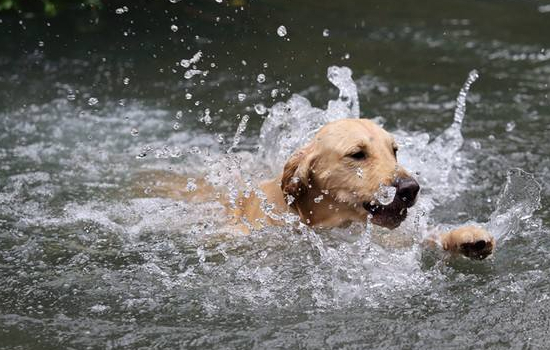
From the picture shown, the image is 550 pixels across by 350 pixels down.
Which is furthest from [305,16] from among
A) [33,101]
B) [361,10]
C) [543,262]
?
[543,262]

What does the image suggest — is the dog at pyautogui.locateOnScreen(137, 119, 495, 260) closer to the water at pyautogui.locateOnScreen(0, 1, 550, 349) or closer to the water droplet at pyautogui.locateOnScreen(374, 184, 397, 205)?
the water droplet at pyautogui.locateOnScreen(374, 184, 397, 205)

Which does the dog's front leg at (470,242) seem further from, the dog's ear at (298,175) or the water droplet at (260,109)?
the water droplet at (260,109)

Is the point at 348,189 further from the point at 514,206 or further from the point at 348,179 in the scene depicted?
the point at 514,206

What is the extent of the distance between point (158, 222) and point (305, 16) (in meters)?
5.48

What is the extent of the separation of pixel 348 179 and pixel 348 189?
57 millimetres

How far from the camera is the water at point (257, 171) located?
4.20 metres

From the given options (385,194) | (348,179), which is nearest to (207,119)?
(348,179)

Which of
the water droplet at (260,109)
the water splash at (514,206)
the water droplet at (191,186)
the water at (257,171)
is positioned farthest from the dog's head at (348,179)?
the water droplet at (260,109)

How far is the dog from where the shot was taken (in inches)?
180

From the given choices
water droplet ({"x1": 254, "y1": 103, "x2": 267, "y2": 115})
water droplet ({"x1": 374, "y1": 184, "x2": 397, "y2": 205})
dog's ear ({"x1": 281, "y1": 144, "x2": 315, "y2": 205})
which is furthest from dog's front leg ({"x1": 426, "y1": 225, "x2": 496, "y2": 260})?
water droplet ({"x1": 254, "y1": 103, "x2": 267, "y2": 115})

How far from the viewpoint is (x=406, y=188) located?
4.50 m

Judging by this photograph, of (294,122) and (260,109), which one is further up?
(294,122)

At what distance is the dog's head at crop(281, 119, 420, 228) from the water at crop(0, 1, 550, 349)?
0.19 meters

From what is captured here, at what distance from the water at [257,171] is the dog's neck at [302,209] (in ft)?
0.32
